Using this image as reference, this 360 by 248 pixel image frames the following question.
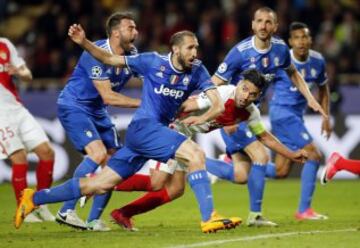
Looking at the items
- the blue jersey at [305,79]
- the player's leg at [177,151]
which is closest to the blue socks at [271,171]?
the blue jersey at [305,79]

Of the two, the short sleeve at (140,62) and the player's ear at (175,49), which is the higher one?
the player's ear at (175,49)

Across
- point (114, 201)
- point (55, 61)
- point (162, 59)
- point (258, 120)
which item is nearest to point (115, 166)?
point (162, 59)

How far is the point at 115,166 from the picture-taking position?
10195mm

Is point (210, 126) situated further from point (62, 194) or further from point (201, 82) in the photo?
point (62, 194)

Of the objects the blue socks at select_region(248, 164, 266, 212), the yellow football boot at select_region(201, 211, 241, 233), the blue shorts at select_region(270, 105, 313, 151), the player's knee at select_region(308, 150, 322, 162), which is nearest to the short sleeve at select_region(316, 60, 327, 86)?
the blue shorts at select_region(270, 105, 313, 151)

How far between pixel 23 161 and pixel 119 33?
203 centimetres

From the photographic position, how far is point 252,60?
11.9m

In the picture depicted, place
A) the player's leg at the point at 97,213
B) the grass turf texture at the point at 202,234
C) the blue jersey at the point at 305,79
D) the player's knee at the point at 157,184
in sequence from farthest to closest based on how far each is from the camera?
the blue jersey at the point at 305,79 < the player's leg at the point at 97,213 < the player's knee at the point at 157,184 < the grass turf texture at the point at 202,234

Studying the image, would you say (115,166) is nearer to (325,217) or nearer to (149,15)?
(325,217)

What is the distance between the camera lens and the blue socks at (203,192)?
385 inches

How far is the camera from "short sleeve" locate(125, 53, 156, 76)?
1022 centimetres

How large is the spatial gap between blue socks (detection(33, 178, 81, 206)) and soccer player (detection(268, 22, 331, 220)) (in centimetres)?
331

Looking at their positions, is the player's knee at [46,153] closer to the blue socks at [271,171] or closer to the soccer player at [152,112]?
the soccer player at [152,112]

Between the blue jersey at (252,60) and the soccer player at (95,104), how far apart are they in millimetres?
1107
